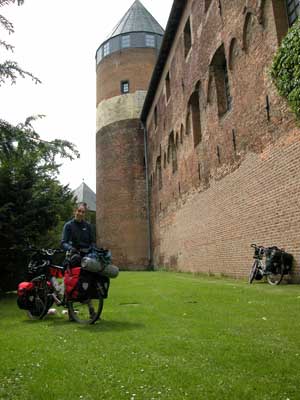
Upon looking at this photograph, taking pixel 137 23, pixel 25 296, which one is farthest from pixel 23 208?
pixel 137 23

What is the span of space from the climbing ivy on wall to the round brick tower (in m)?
23.3

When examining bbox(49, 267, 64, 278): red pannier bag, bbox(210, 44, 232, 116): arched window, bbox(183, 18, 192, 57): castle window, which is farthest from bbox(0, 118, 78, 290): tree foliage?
bbox(183, 18, 192, 57): castle window

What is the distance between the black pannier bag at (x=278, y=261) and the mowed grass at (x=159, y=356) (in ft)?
9.40

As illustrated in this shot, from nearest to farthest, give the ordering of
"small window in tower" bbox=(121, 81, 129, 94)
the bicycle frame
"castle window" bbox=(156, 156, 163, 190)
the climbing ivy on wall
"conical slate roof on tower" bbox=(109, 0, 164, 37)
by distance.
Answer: the climbing ivy on wall < the bicycle frame < "castle window" bbox=(156, 156, 163, 190) < "small window in tower" bbox=(121, 81, 129, 94) < "conical slate roof on tower" bbox=(109, 0, 164, 37)

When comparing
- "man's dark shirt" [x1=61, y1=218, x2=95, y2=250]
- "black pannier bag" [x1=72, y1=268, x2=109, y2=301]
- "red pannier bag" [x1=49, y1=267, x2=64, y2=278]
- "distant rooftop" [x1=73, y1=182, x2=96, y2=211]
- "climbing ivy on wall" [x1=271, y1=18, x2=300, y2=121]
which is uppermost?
"distant rooftop" [x1=73, y1=182, x2=96, y2=211]

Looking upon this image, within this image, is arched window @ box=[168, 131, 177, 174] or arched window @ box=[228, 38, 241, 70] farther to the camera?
arched window @ box=[168, 131, 177, 174]

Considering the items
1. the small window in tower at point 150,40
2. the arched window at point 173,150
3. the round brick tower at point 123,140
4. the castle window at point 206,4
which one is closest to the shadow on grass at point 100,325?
the castle window at point 206,4

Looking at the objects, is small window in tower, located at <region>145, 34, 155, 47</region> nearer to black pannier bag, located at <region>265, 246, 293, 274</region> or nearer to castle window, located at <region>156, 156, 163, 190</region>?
castle window, located at <region>156, 156, 163, 190</region>

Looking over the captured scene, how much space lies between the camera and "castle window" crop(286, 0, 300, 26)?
9289mm

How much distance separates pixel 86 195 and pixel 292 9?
149ft

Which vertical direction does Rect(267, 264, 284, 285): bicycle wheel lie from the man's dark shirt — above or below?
below

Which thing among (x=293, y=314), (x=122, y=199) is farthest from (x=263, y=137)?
(x=122, y=199)

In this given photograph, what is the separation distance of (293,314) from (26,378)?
3596mm

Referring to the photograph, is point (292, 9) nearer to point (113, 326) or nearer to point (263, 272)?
point (263, 272)
